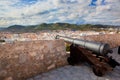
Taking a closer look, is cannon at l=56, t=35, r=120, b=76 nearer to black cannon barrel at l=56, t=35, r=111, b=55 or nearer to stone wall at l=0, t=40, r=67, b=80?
black cannon barrel at l=56, t=35, r=111, b=55

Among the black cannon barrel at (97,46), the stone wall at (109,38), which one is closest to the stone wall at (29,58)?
the black cannon barrel at (97,46)

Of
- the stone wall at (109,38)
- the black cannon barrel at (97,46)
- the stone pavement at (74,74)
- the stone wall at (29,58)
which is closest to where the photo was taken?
the stone wall at (29,58)

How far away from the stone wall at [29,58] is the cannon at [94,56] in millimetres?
342

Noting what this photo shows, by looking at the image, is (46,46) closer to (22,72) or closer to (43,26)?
(22,72)

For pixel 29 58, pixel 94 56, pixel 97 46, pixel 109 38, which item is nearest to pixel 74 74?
pixel 94 56

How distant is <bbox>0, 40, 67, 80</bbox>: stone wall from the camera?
4.12 meters

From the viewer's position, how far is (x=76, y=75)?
493cm

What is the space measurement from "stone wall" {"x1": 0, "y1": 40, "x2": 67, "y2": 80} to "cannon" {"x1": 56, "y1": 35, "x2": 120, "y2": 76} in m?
0.34

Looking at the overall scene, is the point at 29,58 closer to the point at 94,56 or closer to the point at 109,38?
the point at 94,56

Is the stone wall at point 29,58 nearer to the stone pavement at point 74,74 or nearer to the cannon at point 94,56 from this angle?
the stone pavement at point 74,74

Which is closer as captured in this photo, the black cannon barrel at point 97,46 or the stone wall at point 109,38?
the black cannon barrel at point 97,46

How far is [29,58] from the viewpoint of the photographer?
466 cm

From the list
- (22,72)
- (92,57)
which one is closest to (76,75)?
(92,57)

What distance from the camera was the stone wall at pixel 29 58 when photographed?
4125 mm
